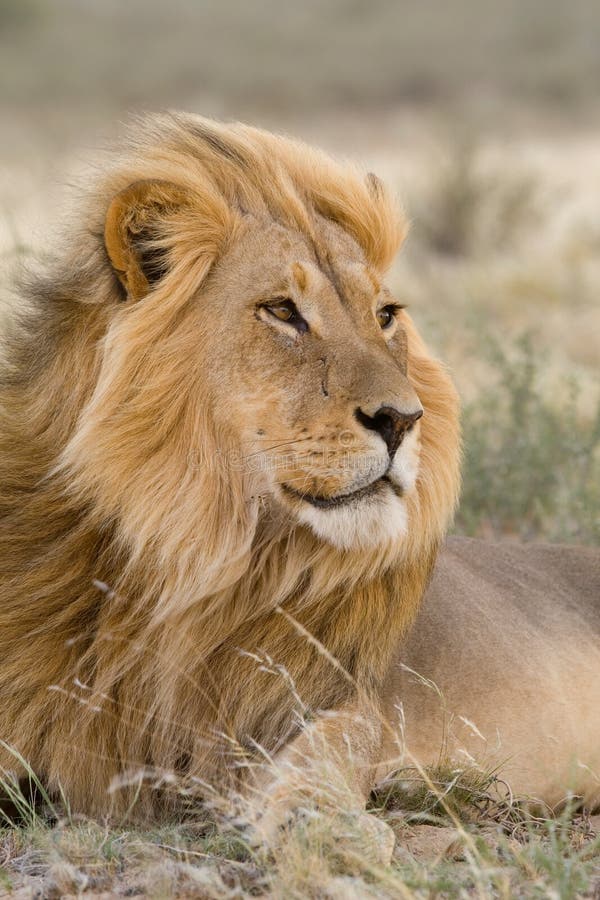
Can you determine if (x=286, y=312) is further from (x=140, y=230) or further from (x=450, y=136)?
(x=450, y=136)

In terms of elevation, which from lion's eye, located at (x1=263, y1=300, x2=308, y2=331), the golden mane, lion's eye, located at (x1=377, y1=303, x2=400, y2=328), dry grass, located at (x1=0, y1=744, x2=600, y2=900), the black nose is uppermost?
lion's eye, located at (x1=377, y1=303, x2=400, y2=328)

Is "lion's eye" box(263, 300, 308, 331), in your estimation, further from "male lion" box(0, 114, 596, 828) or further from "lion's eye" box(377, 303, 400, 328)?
"lion's eye" box(377, 303, 400, 328)

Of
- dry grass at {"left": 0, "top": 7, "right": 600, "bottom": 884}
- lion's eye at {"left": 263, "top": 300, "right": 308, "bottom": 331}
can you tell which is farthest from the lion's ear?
dry grass at {"left": 0, "top": 7, "right": 600, "bottom": 884}

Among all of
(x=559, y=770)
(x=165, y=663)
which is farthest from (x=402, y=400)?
(x=559, y=770)

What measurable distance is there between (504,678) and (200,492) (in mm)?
1391

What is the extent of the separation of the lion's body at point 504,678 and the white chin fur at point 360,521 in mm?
627

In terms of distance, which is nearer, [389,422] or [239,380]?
[389,422]

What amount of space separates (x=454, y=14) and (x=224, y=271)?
63838 mm

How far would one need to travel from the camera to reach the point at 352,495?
123 inches

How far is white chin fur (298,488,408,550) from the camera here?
3.14m

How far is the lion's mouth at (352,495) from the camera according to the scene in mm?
3133

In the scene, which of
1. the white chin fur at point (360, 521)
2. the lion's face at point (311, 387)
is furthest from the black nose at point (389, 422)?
the white chin fur at point (360, 521)

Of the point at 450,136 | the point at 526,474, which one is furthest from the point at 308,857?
the point at 450,136

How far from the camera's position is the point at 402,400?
3.11m
